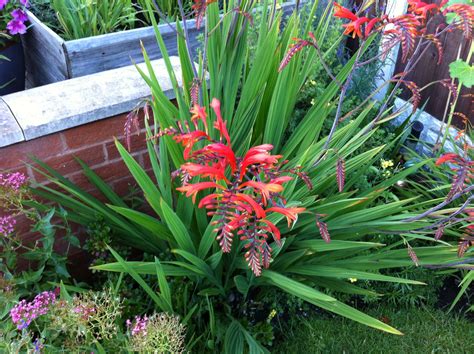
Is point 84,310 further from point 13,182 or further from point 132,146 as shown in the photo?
point 132,146

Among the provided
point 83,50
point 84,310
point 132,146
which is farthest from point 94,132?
point 84,310

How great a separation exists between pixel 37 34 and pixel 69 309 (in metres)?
1.86

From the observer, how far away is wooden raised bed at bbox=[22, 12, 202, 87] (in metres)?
2.45

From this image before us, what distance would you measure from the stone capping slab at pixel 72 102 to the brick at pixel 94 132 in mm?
36

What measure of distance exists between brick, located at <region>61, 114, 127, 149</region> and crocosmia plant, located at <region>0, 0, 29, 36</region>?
830 millimetres

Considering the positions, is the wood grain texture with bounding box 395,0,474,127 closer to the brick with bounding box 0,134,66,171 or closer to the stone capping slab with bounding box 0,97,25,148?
the brick with bounding box 0,134,66,171

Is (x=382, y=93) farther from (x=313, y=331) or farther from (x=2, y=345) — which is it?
(x=2, y=345)

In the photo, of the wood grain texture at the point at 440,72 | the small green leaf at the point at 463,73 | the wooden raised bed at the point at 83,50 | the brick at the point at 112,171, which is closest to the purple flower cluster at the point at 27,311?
the brick at the point at 112,171

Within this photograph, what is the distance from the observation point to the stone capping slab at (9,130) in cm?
171

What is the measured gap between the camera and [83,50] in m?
2.45

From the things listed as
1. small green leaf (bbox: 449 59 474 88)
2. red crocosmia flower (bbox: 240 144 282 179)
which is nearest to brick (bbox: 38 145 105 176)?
red crocosmia flower (bbox: 240 144 282 179)

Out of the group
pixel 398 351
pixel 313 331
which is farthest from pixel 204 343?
pixel 398 351

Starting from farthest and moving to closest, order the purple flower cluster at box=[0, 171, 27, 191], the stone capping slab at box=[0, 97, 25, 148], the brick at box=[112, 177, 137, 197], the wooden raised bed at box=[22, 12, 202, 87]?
1. the wooden raised bed at box=[22, 12, 202, 87]
2. the brick at box=[112, 177, 137, 197]
3. the stone capping slab at box=[0, 97, 25, 148]
4. the purple flower cluster at box=[0, 171, 27, 191]

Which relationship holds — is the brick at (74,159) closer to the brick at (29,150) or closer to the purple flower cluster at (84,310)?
the brick at (29,150)
